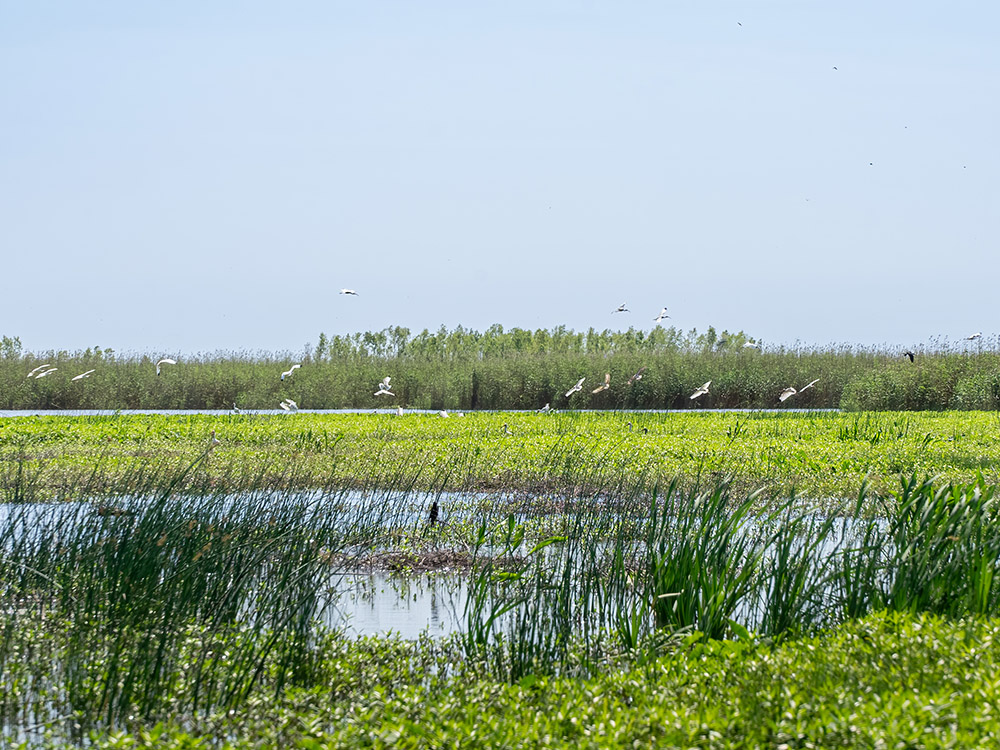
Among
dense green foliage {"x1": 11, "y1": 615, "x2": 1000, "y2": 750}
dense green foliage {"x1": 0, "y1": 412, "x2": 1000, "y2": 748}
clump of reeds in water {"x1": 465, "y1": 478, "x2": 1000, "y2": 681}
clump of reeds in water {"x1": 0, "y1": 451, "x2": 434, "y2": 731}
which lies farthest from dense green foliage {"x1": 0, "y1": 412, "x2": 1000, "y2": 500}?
dense green foliage {"x1": 11, "y1": 615, "x2": 1000, "y2": 750}

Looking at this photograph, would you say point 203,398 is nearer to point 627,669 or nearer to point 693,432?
point 693,432

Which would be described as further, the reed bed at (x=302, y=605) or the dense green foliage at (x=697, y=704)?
the reed bed at (x=302, y=605)

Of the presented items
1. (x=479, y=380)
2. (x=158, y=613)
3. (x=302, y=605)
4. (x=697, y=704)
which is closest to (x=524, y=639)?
(x=302, y=605)

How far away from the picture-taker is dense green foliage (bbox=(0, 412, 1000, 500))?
32.3 feet

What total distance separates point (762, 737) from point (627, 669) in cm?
140

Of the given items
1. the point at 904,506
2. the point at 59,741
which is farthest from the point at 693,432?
the point at 59,741

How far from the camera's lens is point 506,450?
Result: 1258cm

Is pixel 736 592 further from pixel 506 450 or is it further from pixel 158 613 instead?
pixel 506 450

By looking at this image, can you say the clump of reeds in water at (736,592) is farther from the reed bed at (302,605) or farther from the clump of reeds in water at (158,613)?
the clump of reeds in water at (158,613)

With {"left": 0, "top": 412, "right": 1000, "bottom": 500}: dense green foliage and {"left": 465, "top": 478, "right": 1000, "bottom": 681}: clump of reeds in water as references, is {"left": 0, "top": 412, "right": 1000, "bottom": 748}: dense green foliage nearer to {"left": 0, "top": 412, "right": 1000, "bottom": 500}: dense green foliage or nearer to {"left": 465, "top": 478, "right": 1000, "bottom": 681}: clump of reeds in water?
{"left": 465, "top": 478, "right": 1000, "bottom": 681}: clump of reeds in water

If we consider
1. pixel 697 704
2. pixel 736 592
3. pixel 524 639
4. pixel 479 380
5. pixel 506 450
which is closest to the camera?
pixel 697 704

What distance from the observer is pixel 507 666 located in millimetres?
4730

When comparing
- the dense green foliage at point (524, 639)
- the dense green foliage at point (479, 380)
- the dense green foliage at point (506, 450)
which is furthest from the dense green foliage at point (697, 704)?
the dense green foliage at point (479, 380)

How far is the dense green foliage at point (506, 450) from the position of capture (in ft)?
32.3
